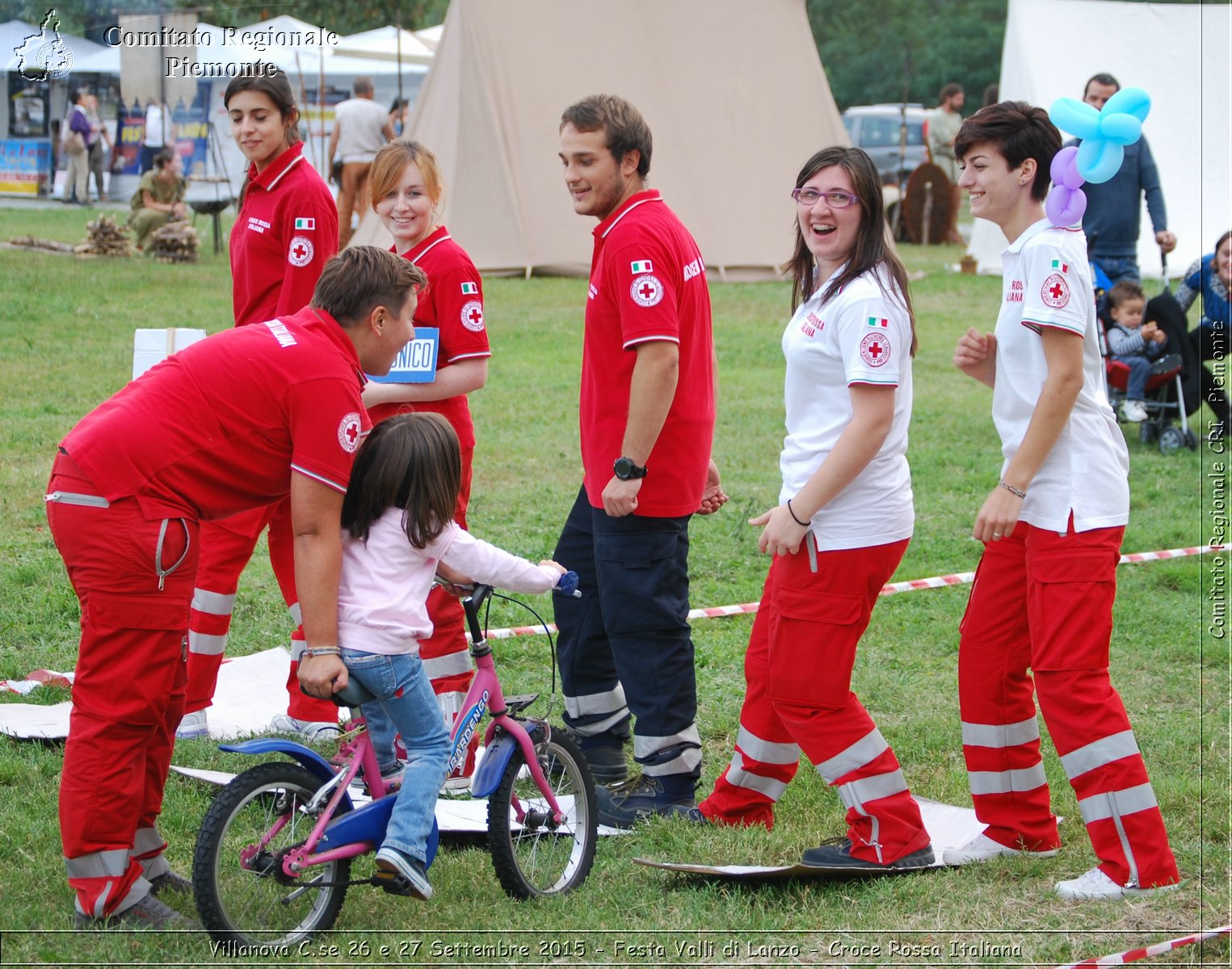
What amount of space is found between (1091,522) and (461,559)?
1626 mm

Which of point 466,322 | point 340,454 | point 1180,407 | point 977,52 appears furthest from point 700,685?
point 977,52

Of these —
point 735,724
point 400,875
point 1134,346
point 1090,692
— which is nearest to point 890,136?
point 1134,346

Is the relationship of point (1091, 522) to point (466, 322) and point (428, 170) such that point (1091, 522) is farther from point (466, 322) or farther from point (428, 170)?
point (428, 170)

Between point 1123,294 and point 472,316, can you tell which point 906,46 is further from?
point 472,316

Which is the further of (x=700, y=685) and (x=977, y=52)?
(x=977, y=52)

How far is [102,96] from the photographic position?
2478 centimetres

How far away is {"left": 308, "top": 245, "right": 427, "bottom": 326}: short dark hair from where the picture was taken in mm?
3283

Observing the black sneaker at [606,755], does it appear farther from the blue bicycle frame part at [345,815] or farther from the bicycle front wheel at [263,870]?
the bicycle front wheel at [263,870]

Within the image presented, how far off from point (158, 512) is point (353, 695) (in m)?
0.62

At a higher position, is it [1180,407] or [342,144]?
[342,144]

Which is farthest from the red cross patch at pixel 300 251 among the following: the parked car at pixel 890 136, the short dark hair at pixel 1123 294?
the parked car at pixel 890 136

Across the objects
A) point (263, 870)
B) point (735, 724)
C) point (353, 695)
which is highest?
point (353, 695)

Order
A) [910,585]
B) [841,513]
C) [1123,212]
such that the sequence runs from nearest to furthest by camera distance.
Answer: [841,513], [910,585], [1123,212]

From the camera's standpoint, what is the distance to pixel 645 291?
384 centimetres
